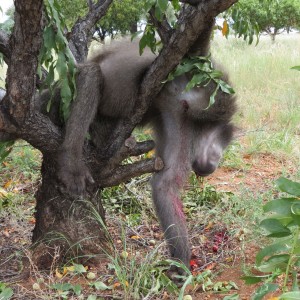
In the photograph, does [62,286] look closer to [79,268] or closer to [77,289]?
[77,289]

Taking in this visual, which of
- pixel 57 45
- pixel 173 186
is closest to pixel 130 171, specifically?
pixel 173 186

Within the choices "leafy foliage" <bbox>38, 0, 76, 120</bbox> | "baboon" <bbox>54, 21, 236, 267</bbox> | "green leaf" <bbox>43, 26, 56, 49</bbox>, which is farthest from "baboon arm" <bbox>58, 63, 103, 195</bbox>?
"green leaf" <bbox>43, 26, 56, 49</bbox>

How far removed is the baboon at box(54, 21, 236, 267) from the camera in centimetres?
316

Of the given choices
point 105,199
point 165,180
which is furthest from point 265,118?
point 165,180

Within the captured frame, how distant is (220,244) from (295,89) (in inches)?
186

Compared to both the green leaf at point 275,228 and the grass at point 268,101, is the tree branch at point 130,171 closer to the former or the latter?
the grass at point 268,101

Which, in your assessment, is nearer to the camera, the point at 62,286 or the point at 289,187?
the point at 289,187

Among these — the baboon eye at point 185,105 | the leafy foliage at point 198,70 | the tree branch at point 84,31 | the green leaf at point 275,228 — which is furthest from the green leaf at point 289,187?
the tree branch at point 84,31

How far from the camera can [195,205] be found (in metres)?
4.23

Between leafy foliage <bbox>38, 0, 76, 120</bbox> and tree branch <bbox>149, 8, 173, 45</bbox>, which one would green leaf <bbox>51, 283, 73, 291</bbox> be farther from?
tree branch <bbox>149, 8, 173, 45</bbox>

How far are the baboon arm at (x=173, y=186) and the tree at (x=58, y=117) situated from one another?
0.42 ft

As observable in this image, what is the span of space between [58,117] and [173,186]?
876 mm

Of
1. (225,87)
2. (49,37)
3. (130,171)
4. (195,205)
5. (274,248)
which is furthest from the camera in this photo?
(195,205)

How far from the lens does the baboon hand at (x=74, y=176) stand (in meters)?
3.18
